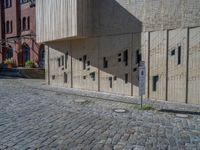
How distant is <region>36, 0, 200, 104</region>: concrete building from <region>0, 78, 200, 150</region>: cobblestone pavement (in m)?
2.24

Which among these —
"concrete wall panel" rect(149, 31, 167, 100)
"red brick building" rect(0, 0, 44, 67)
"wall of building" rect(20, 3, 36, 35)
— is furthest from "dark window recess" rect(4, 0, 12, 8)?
"concrete wall panel" rect(149, 31, 167, 100)

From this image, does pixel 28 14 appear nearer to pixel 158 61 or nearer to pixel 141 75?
pixel 158 61

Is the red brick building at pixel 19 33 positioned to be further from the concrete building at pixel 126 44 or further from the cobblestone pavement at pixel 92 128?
the cobblestone pavement at pixel 92 128

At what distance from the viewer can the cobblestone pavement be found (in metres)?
6.07

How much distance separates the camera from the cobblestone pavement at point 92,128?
19.9ft

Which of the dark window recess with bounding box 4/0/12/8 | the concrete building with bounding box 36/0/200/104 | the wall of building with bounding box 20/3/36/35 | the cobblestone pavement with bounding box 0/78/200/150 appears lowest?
the cobblestone pavement with bounding box 0/78/200/150

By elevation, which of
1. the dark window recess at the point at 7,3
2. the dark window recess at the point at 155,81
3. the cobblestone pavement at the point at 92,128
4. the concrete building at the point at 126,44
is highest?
the dark window recess at the point at 7,3

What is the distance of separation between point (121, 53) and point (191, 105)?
4.27 metres

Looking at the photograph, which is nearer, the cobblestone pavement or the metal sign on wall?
the cobblestone pavement

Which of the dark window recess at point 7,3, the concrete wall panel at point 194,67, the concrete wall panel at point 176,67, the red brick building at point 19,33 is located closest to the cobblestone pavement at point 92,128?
the concrete wall panel at point 176,67

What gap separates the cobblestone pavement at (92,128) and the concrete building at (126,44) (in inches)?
88.2

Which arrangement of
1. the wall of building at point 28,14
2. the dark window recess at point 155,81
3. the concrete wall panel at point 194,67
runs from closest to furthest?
the concrete wall panel at point 194,67 → the dark window recess at point 155,81 → the wall of building at point 28,14

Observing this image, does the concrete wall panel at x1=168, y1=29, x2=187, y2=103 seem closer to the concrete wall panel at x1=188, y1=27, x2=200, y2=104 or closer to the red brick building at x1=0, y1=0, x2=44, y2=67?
the concrete wall panel at x1=188, y1=27, x2=200, y2=104

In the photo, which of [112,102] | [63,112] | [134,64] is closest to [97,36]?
[134,64]
